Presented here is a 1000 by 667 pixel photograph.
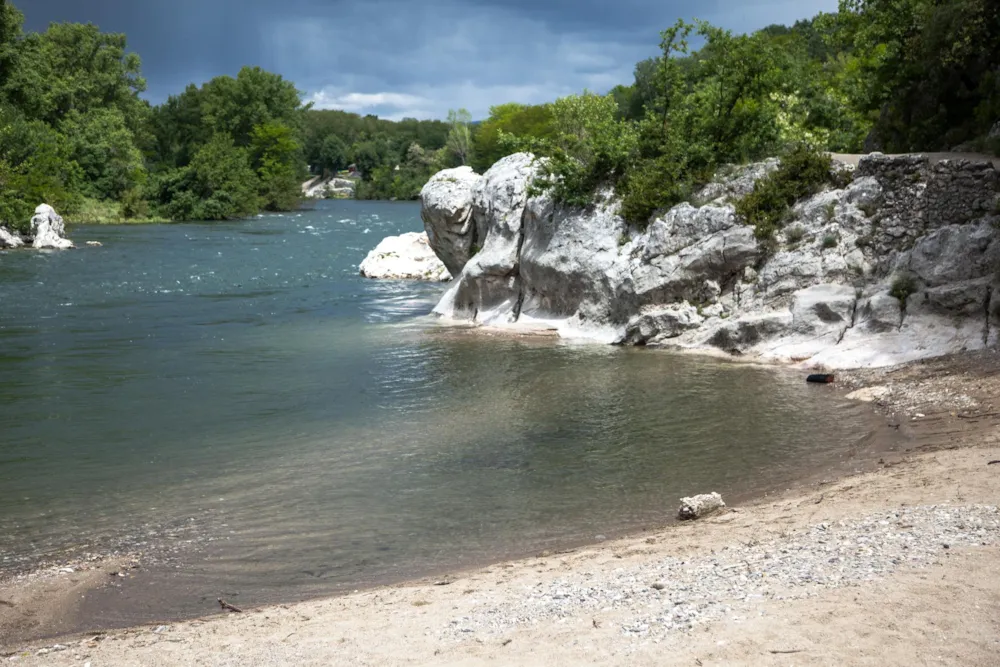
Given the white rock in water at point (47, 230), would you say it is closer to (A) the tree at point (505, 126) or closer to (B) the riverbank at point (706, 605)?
(B) the riverbank at point (706, 605)

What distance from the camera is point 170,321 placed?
2664cm

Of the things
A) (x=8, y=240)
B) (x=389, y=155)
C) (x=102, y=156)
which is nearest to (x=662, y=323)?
(x=8, y=240)

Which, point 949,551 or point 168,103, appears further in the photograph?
point 168,103

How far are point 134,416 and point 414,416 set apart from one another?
4861mm

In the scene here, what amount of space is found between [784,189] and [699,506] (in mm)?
12309

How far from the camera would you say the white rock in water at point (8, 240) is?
165ft

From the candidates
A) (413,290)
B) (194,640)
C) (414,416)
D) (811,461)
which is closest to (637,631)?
(194,640)

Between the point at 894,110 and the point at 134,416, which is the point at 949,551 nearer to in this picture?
the point at 134,416

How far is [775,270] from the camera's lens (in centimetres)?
1941

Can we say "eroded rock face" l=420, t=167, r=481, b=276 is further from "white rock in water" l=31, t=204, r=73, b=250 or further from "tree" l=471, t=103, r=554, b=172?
"tree" l=471, t=103, r=554, b=172

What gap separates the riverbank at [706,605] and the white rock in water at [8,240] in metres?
47.3

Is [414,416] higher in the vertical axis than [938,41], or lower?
lower

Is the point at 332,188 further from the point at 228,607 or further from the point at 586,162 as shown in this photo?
the point at 228,607

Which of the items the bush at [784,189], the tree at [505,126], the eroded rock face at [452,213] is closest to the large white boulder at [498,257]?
the eroded rock face at [452,213]
